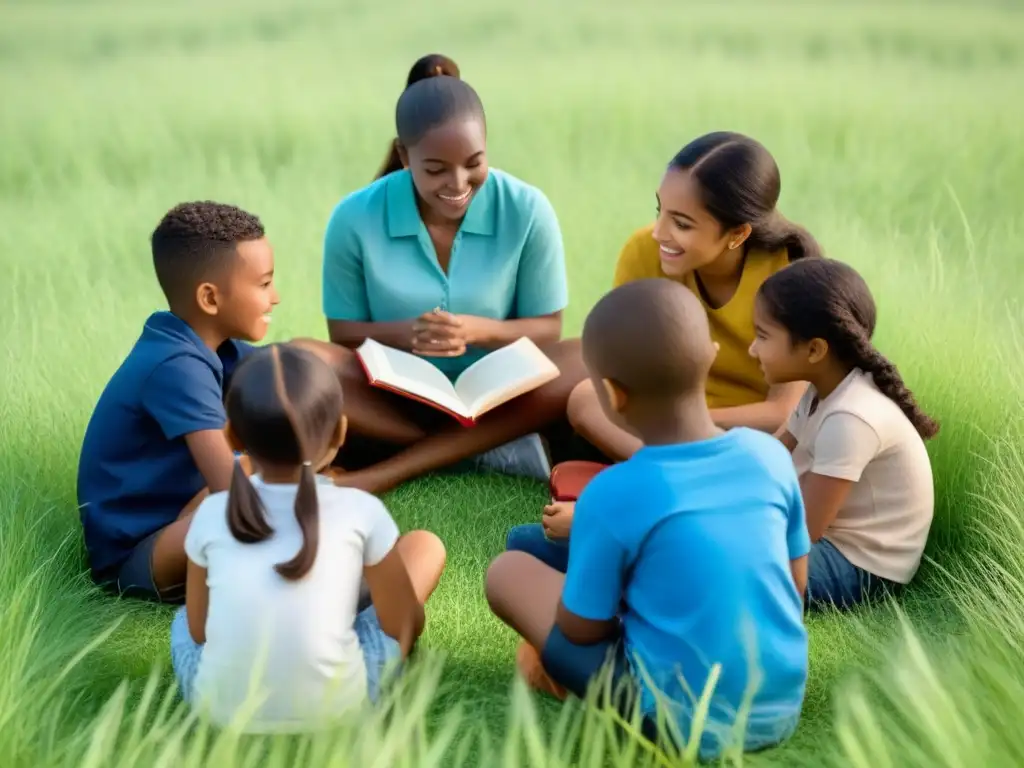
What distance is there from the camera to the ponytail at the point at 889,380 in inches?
124

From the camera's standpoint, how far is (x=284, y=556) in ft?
8.02

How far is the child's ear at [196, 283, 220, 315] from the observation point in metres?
3.36

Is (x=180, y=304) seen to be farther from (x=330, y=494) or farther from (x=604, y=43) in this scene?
(x=604, y=43)

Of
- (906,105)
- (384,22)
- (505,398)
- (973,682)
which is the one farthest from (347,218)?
(384,22)

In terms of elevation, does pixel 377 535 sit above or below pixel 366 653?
above

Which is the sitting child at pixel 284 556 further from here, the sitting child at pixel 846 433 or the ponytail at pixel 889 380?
the ponytail at pixel 889 380

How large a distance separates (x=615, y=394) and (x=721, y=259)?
1575mm

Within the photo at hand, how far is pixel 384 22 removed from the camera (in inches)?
491

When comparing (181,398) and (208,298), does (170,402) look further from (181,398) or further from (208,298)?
(208,298)

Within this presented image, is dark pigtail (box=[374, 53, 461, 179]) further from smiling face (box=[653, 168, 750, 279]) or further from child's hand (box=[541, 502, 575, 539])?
child's hand (box=[541, 502, 575, 539])

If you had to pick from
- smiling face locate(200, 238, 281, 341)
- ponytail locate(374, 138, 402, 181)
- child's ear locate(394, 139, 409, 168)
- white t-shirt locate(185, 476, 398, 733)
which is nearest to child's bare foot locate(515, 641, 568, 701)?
white t-shirt locate(185, 476, 398, 733)

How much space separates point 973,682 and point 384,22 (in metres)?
11.1

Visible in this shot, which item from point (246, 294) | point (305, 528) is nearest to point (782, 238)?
point (246, 294)

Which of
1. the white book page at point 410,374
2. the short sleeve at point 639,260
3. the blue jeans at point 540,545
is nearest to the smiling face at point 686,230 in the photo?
the short sleeve at point 639,260
